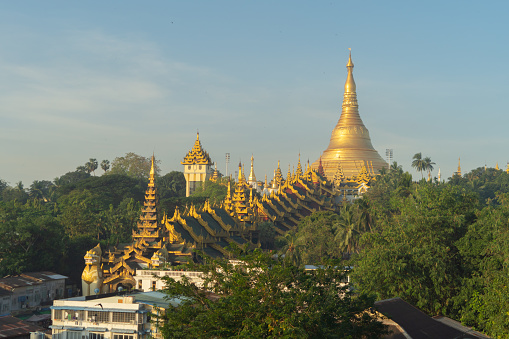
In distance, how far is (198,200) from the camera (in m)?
97.2

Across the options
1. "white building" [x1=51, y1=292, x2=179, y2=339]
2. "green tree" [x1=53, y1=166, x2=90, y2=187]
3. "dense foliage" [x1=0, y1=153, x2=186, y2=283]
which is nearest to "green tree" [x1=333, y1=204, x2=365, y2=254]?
"dense foliage" [x1=0, y1=153, x2=186, y2=283]

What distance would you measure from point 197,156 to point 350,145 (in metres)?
27.9

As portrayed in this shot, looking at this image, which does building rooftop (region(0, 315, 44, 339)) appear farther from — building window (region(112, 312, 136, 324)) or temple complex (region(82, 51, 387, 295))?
temple complex (region(82, 51, 387, 295))

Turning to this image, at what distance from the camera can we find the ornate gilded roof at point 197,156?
123375 mm

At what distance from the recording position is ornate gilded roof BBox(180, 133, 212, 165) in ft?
405

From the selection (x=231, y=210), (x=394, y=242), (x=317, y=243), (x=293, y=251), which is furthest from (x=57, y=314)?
(x=231, y=210)

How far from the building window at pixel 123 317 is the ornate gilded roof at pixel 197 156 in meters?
91.9

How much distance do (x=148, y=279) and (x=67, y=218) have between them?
25.5m

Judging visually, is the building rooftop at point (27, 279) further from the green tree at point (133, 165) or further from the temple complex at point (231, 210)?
the green tree at point (133, 165)

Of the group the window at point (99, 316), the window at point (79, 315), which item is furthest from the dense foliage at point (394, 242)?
the window at point (79, 315)

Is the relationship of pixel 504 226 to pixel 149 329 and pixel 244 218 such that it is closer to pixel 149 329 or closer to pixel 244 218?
pixel 149 329

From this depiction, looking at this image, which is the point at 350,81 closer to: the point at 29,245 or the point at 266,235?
the point at 266,235

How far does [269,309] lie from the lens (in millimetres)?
22703

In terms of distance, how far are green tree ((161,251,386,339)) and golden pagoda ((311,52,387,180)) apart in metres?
92.7
